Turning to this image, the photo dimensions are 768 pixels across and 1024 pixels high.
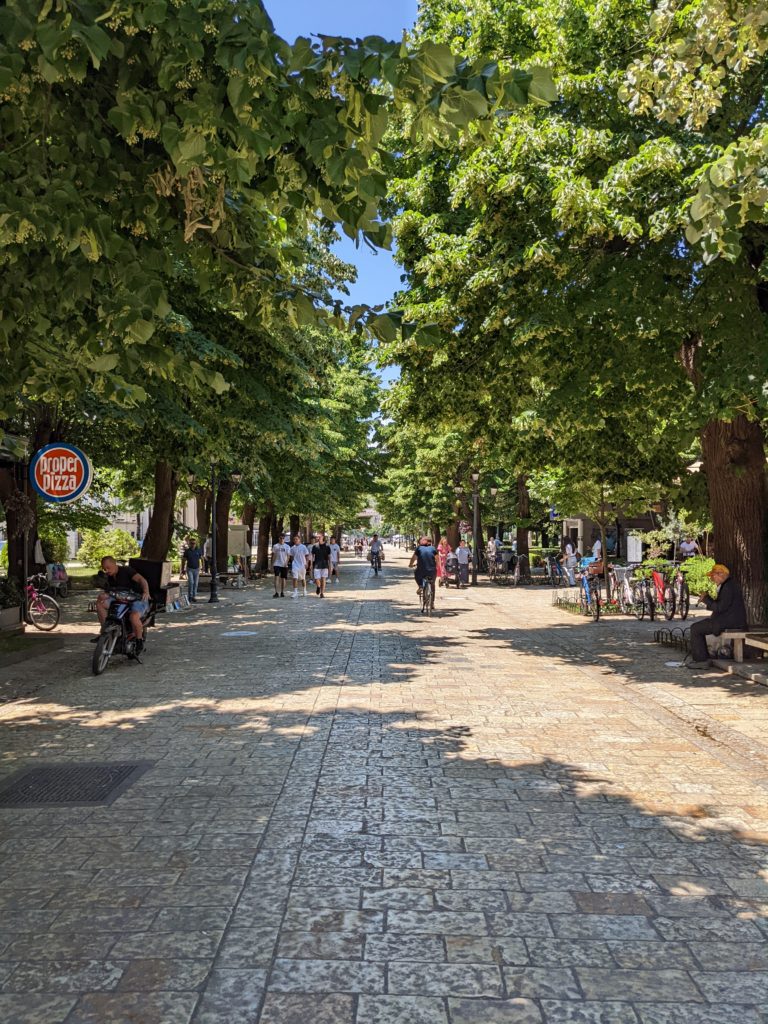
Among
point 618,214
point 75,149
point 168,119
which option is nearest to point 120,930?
point 168,119

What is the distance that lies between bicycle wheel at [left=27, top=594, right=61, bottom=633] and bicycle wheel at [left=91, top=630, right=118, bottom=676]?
17.3 feet

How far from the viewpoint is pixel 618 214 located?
9664mm

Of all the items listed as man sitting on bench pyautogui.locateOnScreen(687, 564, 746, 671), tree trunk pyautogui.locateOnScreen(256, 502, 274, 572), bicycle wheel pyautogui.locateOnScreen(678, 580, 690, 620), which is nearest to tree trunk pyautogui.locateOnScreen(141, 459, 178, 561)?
bicycle wheel pyautogui.locateOnScreen(678, 580, 690, 620)

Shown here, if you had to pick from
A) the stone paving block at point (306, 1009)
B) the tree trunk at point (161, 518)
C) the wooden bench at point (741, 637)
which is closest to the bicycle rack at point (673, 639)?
the wooden bench at point (741, 637)

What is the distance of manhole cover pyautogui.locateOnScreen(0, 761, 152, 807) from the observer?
232 inches

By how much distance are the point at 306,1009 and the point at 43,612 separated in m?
14.8

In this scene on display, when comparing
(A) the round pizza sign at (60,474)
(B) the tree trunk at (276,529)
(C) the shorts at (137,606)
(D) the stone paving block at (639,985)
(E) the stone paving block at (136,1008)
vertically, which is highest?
(B) the tree trunk at (276,529)

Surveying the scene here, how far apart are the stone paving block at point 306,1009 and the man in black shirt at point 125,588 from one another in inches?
379

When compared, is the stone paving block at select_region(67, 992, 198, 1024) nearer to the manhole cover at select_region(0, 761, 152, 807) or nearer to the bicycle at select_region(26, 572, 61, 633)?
the manhole cover at select_region(0, 761, 152, 807)

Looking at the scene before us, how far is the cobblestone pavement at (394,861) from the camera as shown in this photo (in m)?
3.30

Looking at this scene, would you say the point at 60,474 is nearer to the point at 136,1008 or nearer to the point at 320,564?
the point at 136,1008

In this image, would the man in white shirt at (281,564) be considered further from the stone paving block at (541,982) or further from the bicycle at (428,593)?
the stone paving block at (541,982)

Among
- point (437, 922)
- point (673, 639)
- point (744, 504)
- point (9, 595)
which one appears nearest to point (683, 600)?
point (673, 639)

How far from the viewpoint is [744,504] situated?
12.8 m
